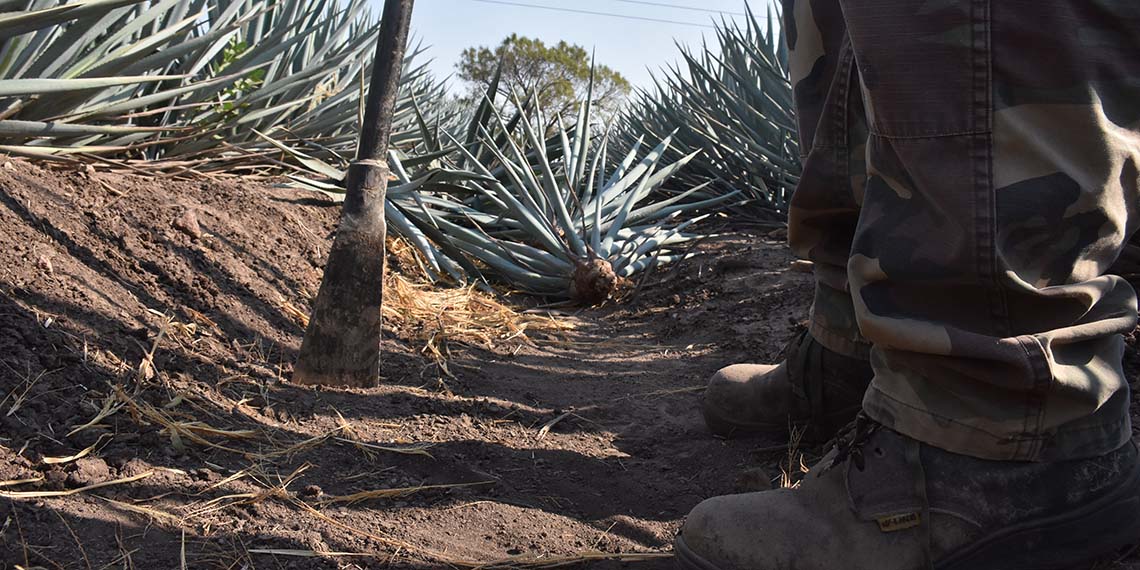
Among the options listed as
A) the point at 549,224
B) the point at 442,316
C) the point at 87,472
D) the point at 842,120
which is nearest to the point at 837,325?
the point at 842,120

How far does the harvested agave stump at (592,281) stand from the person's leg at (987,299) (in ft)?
6.71

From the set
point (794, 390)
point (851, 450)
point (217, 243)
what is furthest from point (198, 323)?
point (851, 450)

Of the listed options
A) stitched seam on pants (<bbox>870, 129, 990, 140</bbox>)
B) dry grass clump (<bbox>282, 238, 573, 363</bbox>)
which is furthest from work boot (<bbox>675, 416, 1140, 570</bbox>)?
dry grass clump (<bbox>282, 238, 573, 363</bbox>)

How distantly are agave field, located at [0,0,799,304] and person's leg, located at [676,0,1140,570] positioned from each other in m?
1.61

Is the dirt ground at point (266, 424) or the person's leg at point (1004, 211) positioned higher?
the person's leg at point (1004, 211)

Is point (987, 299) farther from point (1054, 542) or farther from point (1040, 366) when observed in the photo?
point (1054, 542)

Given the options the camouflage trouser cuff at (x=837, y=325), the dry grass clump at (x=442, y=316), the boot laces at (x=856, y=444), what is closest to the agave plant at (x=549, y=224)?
the dry grass clump at (x=442, y=316)

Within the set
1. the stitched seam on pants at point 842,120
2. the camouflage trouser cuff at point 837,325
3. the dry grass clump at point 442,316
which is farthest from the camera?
the dry grass clump at point 442,316

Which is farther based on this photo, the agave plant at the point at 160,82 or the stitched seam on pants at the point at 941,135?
the agave plant at the point at 160,82

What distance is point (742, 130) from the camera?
14.9 ft

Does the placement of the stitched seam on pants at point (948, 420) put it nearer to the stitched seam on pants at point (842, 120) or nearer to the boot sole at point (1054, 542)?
the boot sole at point (1054, 542)

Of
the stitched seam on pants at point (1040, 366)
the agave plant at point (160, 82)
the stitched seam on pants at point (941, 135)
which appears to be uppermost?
the agave plant at point (160, 82)

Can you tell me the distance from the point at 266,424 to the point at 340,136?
2324 mm

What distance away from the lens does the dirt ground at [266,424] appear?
1.24m
